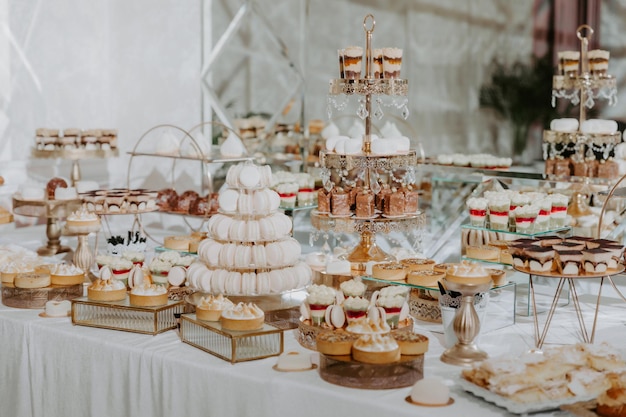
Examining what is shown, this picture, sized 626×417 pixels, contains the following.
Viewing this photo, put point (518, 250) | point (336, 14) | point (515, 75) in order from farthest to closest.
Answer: point (336, 14), point (515, 75), point (518, 250)

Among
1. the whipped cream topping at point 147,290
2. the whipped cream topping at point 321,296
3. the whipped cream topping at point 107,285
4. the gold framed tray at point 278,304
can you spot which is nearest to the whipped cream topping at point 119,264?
the whipped cream topping at point 107,285

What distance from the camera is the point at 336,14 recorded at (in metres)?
7.50

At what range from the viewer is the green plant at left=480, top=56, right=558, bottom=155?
6641mm

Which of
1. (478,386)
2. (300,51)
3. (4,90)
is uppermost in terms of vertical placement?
(300,51)

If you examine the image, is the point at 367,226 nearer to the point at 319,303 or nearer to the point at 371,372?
the point at 319,303

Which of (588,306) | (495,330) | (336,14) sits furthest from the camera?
(336,14)

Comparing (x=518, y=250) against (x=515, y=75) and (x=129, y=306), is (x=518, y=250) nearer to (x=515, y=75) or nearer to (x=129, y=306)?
(x=129, y=306)

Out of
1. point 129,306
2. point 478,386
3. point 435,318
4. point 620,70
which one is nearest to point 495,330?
point 435,318

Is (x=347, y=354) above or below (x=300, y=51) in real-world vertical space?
below

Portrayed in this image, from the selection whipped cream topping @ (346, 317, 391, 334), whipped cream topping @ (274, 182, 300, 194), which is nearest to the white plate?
whipped cream topping @ (346, 317, 391, 334)

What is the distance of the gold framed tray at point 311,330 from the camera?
316 cm

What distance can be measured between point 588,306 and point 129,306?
2.19m

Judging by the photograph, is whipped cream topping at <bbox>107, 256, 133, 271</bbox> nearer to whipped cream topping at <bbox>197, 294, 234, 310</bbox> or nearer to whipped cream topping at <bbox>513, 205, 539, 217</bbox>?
whipped cream topping at <bbox>197, 294, 234, 310</bbox>

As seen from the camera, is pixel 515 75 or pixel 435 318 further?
pixel 515 75
